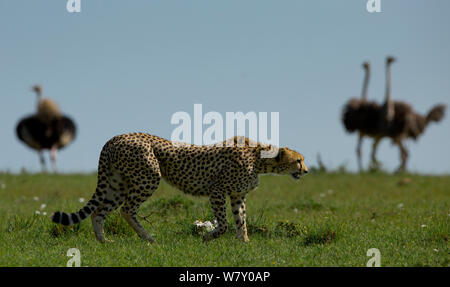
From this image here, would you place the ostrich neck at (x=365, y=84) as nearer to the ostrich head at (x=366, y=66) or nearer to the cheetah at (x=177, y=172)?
the ostrich head at (x=366, y=66)

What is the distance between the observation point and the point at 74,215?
572cm

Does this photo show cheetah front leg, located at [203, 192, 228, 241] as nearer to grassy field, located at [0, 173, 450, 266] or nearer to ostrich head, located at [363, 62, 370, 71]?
grassy field, located at [0, 173, 450, 266]

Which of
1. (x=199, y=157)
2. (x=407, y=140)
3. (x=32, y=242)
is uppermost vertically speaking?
(x=199, y=157)

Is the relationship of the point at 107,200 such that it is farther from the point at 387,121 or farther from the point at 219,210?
the point at 387,121

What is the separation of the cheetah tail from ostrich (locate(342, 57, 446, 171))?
1634 centimetres

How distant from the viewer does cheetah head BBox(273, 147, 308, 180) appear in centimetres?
618

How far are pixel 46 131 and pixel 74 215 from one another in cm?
1610

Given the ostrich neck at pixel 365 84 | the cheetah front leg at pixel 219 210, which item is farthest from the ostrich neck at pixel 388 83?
the cheetah front leg at pixel 219 210

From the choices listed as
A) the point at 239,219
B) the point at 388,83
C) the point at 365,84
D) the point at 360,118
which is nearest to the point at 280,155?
the point at 239,219

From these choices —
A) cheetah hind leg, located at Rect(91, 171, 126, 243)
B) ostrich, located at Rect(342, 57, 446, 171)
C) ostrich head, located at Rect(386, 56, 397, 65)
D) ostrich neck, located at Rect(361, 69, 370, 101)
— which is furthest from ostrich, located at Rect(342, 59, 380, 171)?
cheetah hind leg, located at Rect(91, 171, 126, 243)
